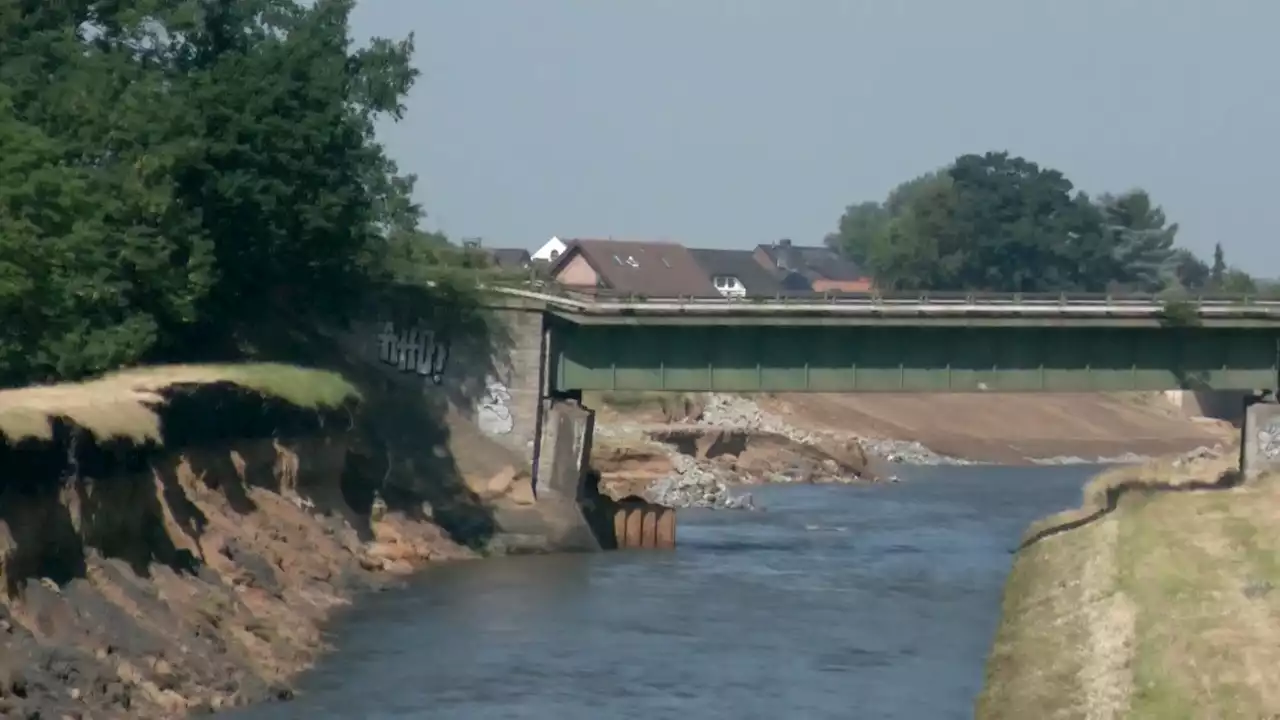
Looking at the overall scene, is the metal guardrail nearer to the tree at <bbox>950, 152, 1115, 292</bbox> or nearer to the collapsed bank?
the collapsed bank

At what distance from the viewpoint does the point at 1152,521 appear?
61656 millimetres

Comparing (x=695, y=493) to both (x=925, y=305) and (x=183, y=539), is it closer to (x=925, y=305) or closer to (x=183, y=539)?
(x=925, y=305)

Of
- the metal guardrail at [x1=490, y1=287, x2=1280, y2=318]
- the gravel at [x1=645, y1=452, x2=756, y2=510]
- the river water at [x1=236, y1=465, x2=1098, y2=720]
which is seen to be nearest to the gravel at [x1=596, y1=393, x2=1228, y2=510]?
the gravel at [x1=645, y1=452, x2=756, y2=510]

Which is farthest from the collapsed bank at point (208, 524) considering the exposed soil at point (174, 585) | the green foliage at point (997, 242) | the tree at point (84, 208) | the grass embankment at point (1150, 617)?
the green foliage at point (997, 242)

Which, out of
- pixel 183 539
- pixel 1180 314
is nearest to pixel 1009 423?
pixel 1180 314

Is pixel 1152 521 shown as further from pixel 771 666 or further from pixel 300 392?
pixel 300 392

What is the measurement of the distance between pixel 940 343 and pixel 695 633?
23891mm

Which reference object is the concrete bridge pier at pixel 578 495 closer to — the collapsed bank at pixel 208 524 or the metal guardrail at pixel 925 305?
the collapsed bank at pixel 208 524

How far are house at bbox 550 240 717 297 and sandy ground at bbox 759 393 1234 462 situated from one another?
27.8 meters

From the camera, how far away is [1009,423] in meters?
150

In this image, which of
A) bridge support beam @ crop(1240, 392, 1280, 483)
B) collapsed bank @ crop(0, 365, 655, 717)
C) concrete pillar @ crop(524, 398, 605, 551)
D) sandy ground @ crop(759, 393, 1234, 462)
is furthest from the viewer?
sandy ground @ crop(759, 393, 1234, 462)

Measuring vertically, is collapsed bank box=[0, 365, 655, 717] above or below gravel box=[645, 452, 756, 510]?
above

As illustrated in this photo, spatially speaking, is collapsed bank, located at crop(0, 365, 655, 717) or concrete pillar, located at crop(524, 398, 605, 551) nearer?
collapsed bank, located at crop(0, 365, 655, 717)

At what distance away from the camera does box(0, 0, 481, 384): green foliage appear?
58.6 meters
